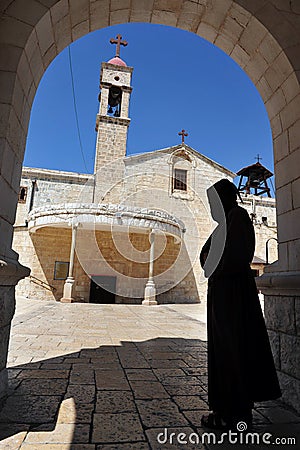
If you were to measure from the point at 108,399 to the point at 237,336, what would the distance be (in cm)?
113

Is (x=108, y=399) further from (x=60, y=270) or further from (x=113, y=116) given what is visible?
(x=113, y=116)

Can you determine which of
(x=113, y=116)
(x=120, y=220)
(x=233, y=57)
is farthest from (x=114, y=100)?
(x=233, y=57)

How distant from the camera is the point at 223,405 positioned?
5.68ft

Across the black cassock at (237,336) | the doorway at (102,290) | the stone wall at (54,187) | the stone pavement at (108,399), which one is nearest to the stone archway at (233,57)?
the stone pavement at (108,399)

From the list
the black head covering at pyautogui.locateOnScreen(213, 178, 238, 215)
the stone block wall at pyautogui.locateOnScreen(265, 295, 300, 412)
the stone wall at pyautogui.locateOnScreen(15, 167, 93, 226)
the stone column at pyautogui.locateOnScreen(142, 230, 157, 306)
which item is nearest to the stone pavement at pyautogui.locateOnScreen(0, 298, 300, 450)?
the stone block wall at pyautogui.locateOnScreen(265, 295, 300, 412)

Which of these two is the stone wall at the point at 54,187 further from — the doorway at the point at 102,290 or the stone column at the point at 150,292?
the stone column at the point at 150,292

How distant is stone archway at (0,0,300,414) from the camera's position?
2.15 metres

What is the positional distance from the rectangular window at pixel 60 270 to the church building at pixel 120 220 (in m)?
0.04

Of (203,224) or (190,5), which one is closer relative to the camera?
(190,5)

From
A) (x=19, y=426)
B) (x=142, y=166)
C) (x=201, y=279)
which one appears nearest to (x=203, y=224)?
(x=201, y=279)

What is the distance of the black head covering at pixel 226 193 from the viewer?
207 cm

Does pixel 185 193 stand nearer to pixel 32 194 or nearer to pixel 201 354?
pixel 32 194

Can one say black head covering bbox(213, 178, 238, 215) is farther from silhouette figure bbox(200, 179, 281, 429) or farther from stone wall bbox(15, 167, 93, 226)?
stone wall bbox(15, 167, 93, 226)

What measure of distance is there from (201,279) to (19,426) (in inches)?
579
